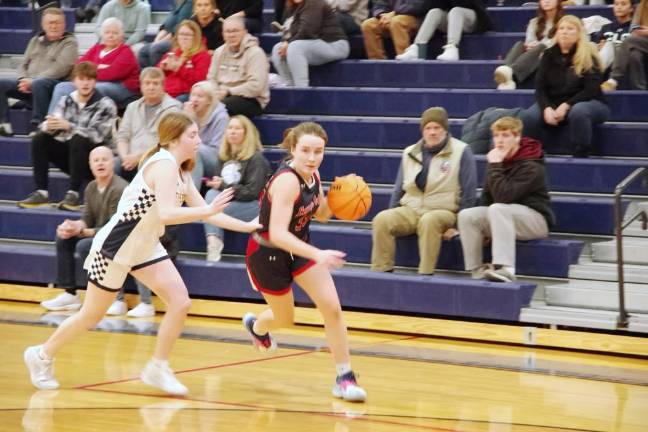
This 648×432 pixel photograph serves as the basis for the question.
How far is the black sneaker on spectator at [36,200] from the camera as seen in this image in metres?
9.92

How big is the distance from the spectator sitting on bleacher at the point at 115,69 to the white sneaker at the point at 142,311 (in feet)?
8.60

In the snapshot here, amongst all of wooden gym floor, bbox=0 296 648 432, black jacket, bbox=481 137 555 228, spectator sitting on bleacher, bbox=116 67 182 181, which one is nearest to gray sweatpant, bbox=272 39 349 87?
spectator sitting on bleacher, bbox=116 67 182 181

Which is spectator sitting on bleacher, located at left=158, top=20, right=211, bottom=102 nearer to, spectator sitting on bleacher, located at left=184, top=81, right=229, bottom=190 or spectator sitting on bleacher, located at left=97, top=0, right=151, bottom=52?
spectator sitting on bleacher, located at left=184, top=81, right=229, bottom=190

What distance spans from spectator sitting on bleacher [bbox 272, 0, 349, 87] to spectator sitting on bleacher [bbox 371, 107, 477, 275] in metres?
2.46

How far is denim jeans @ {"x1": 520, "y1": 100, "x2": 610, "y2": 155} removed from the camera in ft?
27.9

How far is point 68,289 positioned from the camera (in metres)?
8.86

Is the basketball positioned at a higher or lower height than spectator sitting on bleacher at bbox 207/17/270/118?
lower

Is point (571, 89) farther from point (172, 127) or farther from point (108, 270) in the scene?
point (108, 270)

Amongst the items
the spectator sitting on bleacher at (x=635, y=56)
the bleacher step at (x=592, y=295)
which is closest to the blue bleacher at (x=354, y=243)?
the bleacher step at (x=592, y=295)

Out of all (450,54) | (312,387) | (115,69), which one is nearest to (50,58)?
(115,69)

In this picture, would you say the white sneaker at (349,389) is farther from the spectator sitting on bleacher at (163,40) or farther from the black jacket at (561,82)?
the spectator sitting on bleacher at (163,40)

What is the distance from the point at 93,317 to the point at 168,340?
0.40 metres

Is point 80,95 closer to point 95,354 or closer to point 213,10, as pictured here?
point 213,10

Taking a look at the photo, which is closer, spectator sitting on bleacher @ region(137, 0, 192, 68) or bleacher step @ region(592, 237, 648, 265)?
bleacher step @ region(592, 237, 648, 265)
